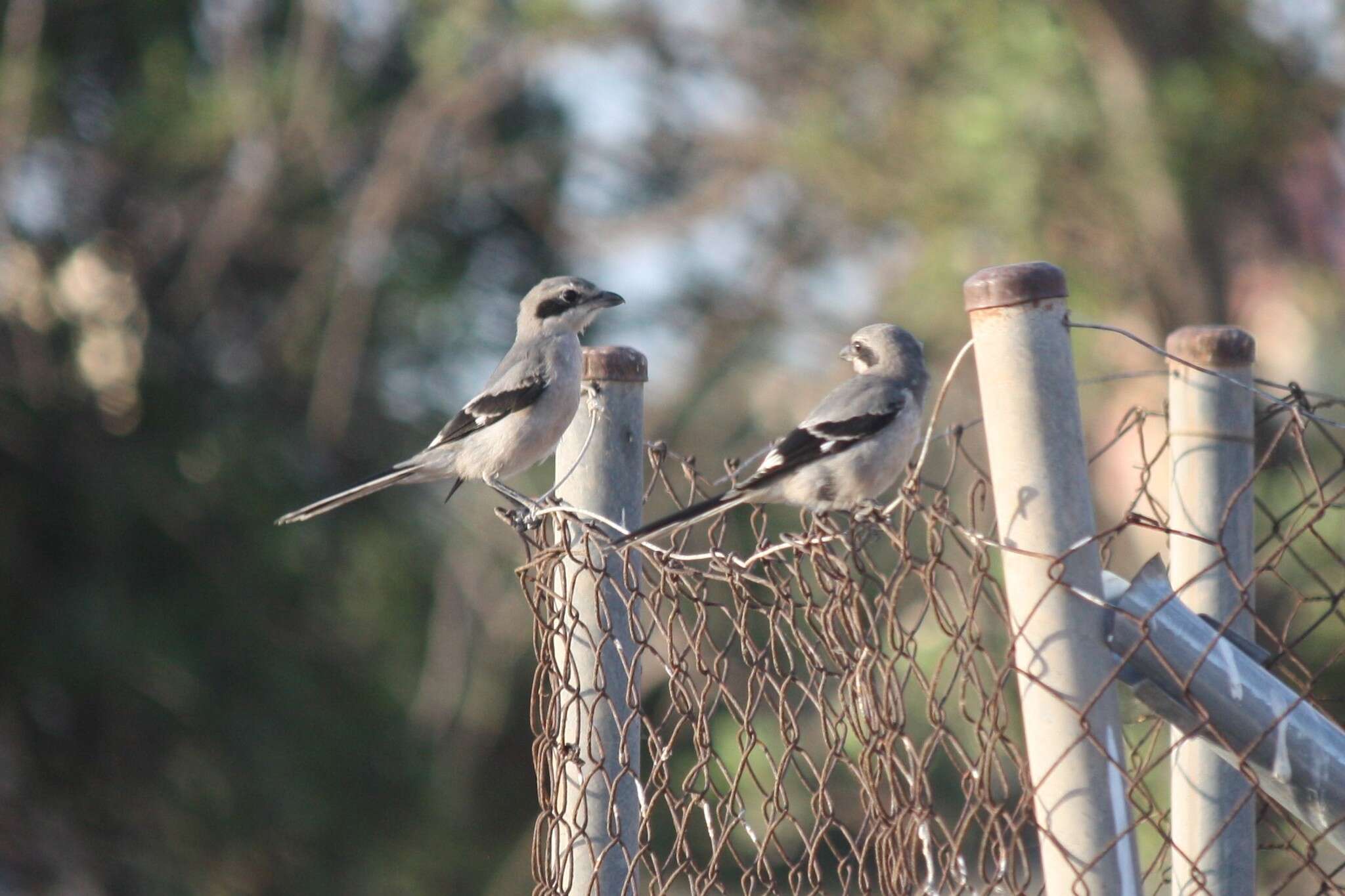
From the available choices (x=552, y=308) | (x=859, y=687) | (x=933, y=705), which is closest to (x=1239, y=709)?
(x=933, y=705)

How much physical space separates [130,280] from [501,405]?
252 inches

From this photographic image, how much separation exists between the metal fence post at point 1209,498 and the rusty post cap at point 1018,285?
2.58ft

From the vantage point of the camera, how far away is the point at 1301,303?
11016 mm

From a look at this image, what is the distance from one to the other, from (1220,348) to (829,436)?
168cm

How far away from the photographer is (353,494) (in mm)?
4996

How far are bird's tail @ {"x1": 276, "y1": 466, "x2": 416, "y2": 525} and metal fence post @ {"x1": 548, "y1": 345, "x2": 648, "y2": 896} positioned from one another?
5.08ft

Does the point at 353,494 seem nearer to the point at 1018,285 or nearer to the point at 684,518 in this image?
the point at 684,518

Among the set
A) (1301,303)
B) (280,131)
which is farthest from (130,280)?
(1301,303)

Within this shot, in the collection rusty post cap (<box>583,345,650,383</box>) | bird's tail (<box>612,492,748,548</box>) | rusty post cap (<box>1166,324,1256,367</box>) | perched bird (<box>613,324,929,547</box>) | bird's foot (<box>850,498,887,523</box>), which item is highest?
perched bird (<box>613,324,929,547</box>)

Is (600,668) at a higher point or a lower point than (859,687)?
higher

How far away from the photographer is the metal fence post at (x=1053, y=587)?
226cm

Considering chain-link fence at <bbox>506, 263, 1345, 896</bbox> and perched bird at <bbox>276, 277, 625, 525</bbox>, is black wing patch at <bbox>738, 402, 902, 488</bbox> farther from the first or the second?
perched bird at <bbox>276, 277, 625, 525</bbox>

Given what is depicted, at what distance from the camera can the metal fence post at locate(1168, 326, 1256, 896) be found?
288 centimetres

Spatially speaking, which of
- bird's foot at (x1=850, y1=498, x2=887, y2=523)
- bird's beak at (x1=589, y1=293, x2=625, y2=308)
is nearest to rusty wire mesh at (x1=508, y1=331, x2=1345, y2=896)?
bird's foot at (x1=850, y1=498, x2=887, y2=523)
